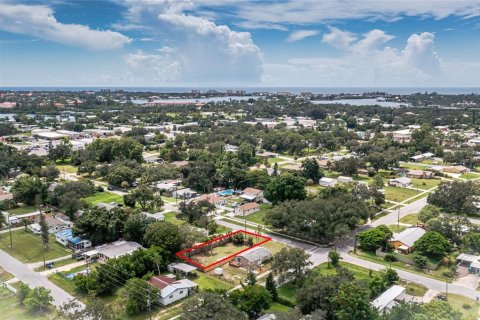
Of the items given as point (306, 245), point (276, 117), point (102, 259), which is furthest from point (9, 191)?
point (276, 117)

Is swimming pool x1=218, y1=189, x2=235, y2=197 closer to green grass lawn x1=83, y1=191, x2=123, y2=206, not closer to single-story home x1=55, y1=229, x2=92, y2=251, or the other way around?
green grass lawn x1=83, y1=191, x2=123, y2=206

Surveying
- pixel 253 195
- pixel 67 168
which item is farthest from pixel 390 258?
pixel 67 168

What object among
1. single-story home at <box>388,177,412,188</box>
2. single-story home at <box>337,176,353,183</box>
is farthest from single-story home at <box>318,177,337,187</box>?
single-story home at <box>388,177,412,188</box>

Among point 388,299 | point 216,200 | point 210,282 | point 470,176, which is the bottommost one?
point 210,282

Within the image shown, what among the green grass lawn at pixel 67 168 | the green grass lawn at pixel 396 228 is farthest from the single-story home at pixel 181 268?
the green grass lawn at pixel 67 168

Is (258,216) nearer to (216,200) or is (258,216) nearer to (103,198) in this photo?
(216,200)
